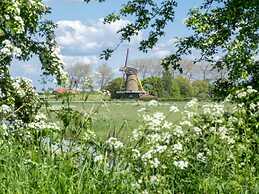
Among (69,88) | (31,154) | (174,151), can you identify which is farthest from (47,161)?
(69,88)

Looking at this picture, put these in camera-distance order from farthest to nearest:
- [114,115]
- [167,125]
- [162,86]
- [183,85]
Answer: [183,85], [162,86], [114,115], [167,125]

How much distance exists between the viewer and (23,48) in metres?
10.3

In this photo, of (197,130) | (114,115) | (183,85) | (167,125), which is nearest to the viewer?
(167,125)

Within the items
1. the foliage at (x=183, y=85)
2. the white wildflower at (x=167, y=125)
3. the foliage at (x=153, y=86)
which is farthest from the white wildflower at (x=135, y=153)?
the foliage at (x=183, y=85)

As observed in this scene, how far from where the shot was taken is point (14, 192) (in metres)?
4.92

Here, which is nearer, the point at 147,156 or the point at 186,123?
the point at 147,156

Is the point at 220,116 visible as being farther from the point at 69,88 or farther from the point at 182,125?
the point at 69,88

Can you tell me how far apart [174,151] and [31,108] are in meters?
4.26

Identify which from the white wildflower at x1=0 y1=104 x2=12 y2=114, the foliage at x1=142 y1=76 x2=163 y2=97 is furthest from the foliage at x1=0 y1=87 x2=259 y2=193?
the foliage at x1=142 y1=76 x2=163 y2=97

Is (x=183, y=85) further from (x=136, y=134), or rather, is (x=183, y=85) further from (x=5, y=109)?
(x=136, y=134)

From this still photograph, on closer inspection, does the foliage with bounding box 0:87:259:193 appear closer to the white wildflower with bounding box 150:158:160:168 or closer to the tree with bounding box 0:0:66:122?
the white wildflower with bounding box 150:158:160:168

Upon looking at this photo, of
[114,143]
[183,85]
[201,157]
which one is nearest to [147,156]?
[114,143]

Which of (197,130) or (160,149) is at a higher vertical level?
(197,130)

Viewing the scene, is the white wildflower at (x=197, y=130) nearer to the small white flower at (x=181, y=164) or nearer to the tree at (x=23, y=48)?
the small white flower at (x=181, y=164)
